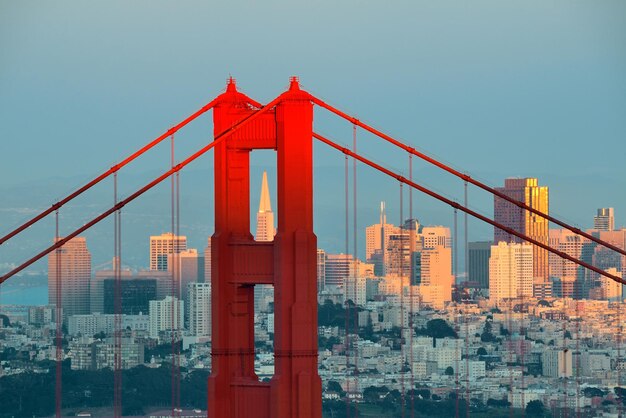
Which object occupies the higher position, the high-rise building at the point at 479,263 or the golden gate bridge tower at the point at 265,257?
the high-rise building at the point at 479,263

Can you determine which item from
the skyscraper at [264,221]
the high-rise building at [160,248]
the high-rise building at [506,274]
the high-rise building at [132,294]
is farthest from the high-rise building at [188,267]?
the skyscraper at [264,221]

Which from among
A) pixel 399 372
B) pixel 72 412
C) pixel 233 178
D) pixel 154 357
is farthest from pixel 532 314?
pixel 233 178

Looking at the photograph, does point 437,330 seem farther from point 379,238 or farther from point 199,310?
point 199,310

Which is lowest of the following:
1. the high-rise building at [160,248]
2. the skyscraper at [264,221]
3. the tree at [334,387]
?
the tree at [334,387]

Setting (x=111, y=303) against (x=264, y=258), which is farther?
(x=111, y=303)

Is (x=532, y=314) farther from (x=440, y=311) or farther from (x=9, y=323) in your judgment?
(x=9, y=323)

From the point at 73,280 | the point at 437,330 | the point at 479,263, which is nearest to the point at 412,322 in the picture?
the point at 437,330

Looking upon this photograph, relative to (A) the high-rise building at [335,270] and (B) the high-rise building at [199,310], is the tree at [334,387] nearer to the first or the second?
(B) the high-rise building at [199,310]
